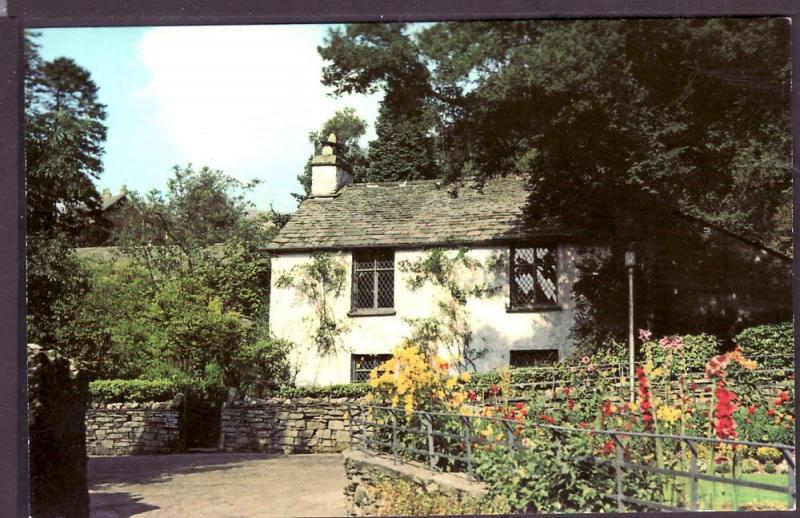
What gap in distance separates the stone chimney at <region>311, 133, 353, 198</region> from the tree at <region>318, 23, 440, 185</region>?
0.65ft

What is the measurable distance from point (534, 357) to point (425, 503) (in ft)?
4.09

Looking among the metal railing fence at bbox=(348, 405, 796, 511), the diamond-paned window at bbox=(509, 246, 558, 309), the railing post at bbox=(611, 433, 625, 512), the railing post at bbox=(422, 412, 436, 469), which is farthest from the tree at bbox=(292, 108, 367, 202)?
the railing post at bbox=(611, 433, 625, 512)

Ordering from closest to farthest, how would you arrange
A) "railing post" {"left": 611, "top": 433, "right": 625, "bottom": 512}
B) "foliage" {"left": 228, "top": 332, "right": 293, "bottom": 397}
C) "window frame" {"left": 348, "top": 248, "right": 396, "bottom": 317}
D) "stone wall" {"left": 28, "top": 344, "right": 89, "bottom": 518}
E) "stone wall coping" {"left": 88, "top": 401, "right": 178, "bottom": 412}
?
1. "railing post" {"left": 611, "top": 433, "right": 625, "bottom": 512}
2. "stone wall" {"left": 28, "top": 344, "right": 89, "bottom": 518}
3. "stone wall coping" {"left": 88, "top": 401, "right": 178, "bottom": 412}
4. "foliage" {"left": 228, "top": 332, "right": 293, "bottom": 397}
5. "window frame" {"left": 348, "top": 248, "right": 396, "bottom": 317}

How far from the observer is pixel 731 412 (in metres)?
5.78

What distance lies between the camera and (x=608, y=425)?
598 centimetres

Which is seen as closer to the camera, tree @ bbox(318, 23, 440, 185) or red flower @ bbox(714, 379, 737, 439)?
red flower @ bbox(714, 379, 737, 439)

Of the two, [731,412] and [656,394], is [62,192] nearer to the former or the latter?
[656,394]

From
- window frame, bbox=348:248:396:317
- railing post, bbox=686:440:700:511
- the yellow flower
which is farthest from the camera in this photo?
window frame, bbox=348:248:396:317

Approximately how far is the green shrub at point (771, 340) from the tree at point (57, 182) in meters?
4.55

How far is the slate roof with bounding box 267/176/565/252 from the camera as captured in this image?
20.3 feet

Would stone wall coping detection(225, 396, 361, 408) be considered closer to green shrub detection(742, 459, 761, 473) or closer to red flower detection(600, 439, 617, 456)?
red flower detection(600, 439, 617, 456)

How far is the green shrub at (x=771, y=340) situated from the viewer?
5.97 metres

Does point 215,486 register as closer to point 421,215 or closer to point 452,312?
point 452,312

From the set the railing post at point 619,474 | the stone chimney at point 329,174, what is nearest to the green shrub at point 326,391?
the stone chimney at point 329,174
